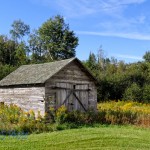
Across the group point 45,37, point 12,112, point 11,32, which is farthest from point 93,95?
point 11,32

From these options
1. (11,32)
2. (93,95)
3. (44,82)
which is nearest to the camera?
(44,82)

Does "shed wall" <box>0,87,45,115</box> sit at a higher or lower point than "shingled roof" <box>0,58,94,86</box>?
lower

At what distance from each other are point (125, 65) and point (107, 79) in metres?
25.4

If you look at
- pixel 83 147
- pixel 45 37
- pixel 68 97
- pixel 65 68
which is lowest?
pixel 83 147

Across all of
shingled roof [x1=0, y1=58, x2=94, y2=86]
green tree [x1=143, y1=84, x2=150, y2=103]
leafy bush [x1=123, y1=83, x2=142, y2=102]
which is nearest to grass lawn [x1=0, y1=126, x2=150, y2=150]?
shingled roof [x1=0, y1=58, x2=94, y2=86]

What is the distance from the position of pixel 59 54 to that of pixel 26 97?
1659 inches

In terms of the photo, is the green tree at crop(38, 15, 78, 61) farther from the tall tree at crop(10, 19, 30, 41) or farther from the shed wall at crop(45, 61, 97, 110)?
the shed wall at crop(45, 61, 97, 110)

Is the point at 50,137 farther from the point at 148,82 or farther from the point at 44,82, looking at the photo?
the point at 148,82

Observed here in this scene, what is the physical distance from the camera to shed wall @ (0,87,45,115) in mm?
21987

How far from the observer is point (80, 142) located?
13477mm

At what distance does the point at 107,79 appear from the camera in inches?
1724

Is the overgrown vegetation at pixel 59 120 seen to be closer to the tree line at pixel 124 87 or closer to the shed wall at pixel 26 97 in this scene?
the shed wall at pixel 26 97

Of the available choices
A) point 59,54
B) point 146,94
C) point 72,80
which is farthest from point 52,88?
point 59,54

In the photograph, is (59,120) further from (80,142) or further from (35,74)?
(35,74)
